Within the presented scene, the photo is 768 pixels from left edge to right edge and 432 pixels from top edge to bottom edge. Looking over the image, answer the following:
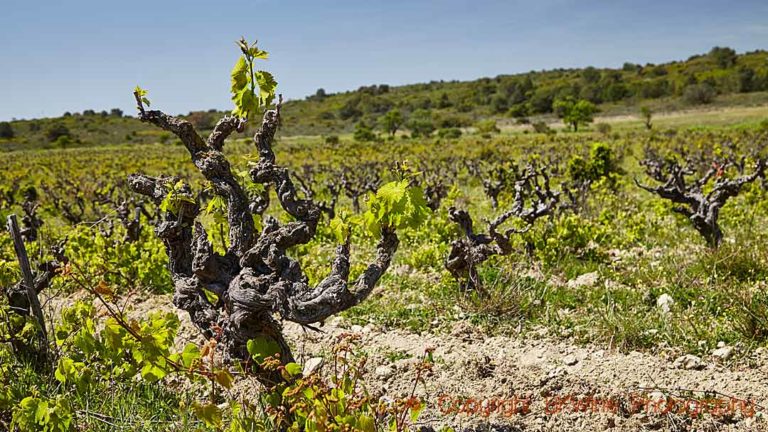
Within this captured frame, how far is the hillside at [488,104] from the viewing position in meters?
59.4

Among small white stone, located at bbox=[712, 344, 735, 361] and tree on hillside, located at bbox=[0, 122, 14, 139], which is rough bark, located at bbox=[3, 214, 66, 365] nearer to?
small white stone, located at bbox=[712, 344, 735, 361]

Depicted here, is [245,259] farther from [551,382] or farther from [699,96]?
[699,96]

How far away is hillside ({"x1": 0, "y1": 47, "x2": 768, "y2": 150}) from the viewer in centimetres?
5944

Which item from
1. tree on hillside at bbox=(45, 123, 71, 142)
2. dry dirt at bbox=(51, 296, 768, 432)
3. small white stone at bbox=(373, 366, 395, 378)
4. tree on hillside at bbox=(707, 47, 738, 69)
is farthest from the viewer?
tree on hillside at bbox=(707, 47, 738, 69)

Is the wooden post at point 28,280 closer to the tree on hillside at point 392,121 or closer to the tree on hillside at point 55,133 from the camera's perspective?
the tree on hillside at point 392,121

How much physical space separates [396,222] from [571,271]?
13.5 feet

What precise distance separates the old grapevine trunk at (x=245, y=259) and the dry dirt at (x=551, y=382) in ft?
3.87

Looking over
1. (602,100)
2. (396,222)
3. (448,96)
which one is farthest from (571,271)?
(448,96)

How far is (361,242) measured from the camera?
8.61 m

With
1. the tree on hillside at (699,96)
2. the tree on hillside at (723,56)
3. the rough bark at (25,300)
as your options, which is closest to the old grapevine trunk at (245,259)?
the rough bark at (25,300)

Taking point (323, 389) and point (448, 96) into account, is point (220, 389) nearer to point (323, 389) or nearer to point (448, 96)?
point (323, 389)

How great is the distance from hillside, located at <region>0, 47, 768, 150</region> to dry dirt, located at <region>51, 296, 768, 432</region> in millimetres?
45493

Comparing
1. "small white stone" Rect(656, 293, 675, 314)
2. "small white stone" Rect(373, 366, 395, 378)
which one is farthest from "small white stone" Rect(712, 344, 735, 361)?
"small white stone" Rect(373, 366, 395, 378)

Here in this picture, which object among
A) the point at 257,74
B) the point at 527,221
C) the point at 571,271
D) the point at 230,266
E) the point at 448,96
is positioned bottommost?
the point at 571,271
